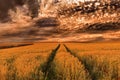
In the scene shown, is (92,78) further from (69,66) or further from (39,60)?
(39,60)

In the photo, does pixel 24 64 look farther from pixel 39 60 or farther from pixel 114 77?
pixel 114 77

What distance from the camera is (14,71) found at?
16.8 meters

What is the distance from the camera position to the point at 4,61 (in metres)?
17.9

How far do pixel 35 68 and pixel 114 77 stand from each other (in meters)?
3.35

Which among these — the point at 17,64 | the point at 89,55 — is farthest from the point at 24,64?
the point at 89,55

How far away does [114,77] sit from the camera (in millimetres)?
17500

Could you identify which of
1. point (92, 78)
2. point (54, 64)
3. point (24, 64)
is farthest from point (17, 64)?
point (92, 78)

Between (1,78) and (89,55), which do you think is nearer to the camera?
(1,78)

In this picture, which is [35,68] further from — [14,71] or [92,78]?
[92,78]

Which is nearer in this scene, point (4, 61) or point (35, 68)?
point (35, 68)

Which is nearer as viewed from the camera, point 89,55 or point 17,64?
point 17,64

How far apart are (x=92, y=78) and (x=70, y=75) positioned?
91cm

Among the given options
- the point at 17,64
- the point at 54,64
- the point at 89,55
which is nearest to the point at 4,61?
the point at 17,64

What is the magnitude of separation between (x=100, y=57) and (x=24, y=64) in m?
3.36
